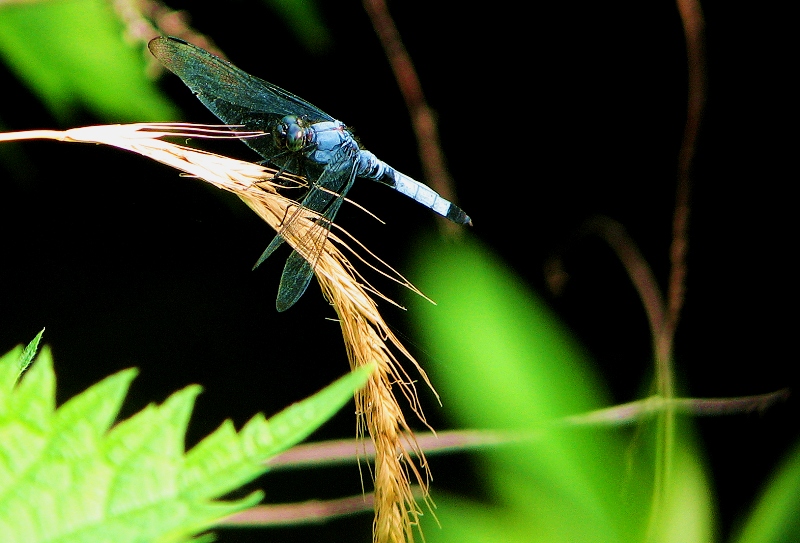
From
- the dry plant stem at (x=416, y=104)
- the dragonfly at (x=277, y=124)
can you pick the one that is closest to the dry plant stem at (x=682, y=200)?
the dry plant stem at (x=416, y=104)

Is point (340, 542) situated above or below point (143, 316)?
below

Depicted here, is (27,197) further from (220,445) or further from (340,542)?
(220,445)

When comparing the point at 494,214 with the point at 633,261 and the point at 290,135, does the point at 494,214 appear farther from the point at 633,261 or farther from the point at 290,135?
the point at 290,135

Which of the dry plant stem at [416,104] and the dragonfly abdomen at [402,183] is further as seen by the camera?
the dry plant stem at [416,104]

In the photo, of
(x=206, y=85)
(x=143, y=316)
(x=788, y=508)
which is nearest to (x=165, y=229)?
(x=143, y=316)

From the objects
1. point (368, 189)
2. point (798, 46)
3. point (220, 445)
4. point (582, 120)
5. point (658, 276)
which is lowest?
point (220, 445)

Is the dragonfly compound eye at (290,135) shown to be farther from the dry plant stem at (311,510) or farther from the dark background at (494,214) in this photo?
the dry plant stem at (311,510)
